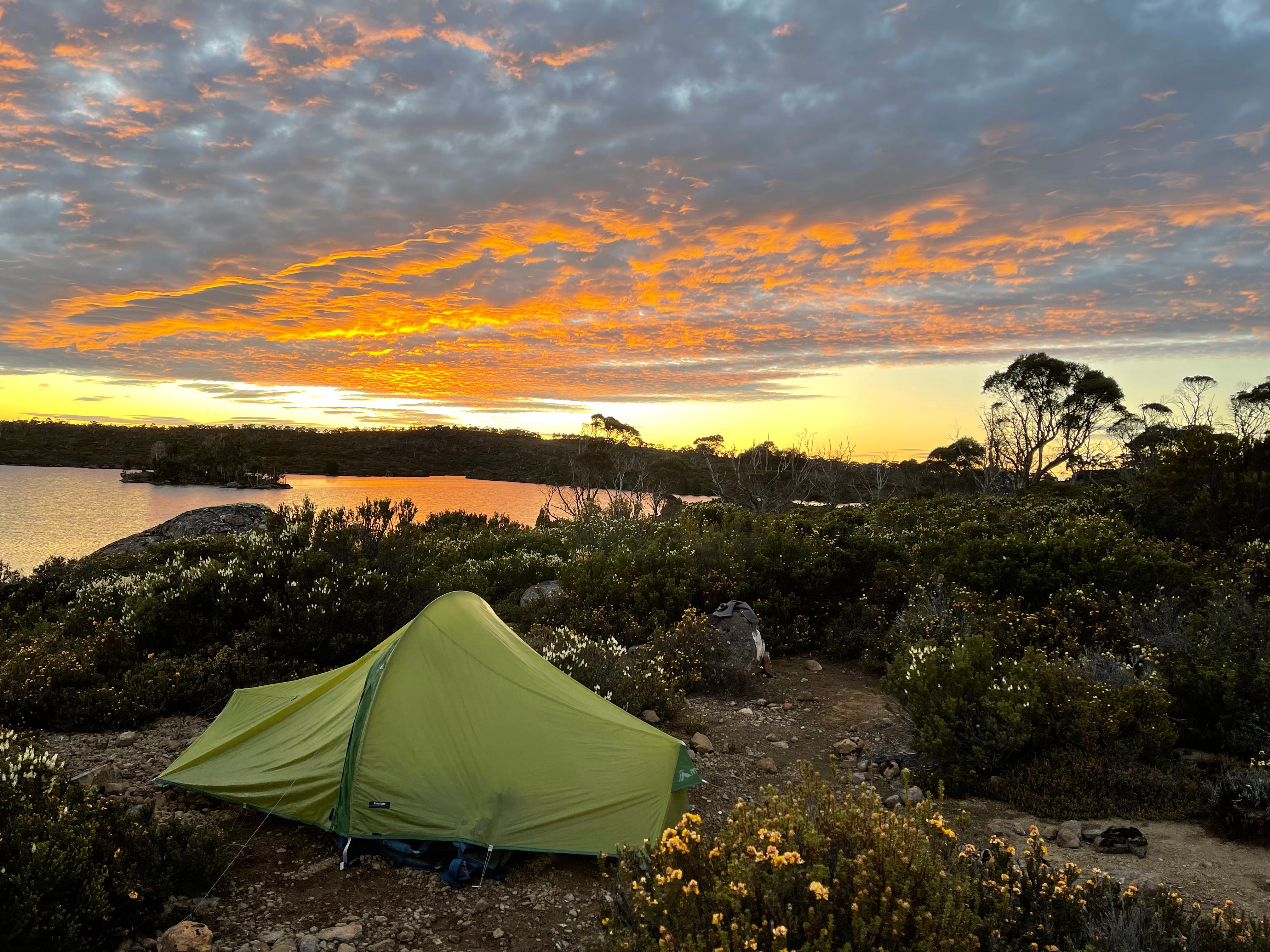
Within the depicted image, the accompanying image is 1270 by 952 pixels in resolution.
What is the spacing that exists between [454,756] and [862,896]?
3114mm

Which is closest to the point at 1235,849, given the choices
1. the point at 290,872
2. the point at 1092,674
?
the point at 1092,674

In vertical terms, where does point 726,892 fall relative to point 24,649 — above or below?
above

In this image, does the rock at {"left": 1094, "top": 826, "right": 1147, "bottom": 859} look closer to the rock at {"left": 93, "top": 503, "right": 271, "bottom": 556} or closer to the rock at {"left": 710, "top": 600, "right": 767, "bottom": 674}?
the rock at {"left": 710, "top": 600, "right": 767, "bottom": 674}

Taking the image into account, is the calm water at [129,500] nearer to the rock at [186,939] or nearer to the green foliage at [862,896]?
the rock at [186,939]

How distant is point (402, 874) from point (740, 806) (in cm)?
256

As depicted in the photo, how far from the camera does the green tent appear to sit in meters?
4.77

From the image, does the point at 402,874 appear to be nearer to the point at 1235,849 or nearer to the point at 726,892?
the point at 726,892

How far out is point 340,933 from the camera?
392 cm

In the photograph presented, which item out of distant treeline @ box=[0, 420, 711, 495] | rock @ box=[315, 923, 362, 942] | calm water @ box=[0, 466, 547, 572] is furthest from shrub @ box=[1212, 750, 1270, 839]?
distant treeline @ box=[0, 420, 711, 495]

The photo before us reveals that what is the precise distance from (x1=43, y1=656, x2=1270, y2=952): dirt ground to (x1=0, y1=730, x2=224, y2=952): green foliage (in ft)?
1.03

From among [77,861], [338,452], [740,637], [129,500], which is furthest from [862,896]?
[338,452]

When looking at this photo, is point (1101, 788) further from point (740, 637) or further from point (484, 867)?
point (484, 867)

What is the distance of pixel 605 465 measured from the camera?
32.2 m

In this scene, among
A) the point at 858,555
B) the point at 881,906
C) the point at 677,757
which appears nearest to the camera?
the point at 881,906
